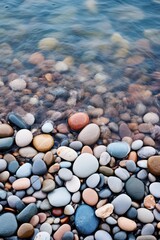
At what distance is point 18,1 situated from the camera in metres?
5.80

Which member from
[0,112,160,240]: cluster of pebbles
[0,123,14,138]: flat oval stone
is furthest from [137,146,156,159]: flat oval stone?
[0,123,14,138]: flat oval stone

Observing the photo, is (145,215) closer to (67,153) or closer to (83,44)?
(67,153)

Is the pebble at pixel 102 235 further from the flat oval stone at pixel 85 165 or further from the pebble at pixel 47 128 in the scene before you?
the pebble at pixel 47 128

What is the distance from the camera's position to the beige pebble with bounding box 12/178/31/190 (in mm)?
2910

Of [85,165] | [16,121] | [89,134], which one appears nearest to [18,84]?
[16,121]

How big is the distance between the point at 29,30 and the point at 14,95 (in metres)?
1.67

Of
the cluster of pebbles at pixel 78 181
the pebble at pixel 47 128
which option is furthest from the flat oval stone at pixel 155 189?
the pebble at pixel 47 128

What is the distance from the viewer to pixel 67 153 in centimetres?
321

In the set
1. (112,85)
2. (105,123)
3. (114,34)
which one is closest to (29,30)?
(114,34)

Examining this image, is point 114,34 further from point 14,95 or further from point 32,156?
point 32,156

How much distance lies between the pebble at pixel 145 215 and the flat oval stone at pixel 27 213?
91 centimetres

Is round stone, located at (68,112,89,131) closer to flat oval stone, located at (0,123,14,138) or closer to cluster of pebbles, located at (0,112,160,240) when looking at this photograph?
cluster of pebbles, located at (0,112,160,240)

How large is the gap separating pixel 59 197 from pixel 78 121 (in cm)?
100

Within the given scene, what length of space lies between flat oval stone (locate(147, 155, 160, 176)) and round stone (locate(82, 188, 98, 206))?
1.99 ft
